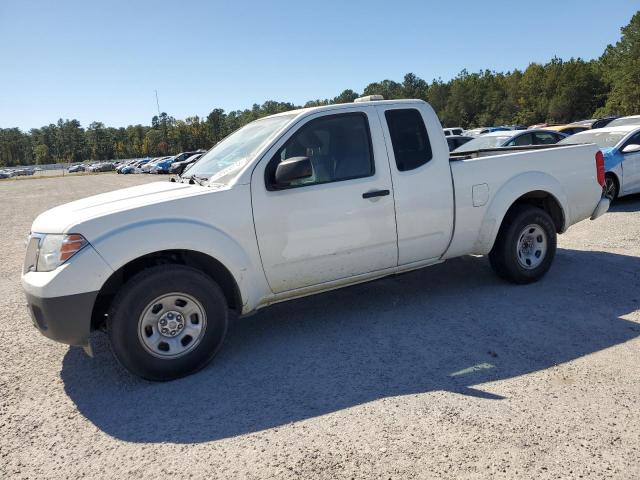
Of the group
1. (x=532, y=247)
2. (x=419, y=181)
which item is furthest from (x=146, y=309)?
(x=532, y=247)

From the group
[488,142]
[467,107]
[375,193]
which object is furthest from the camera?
[467,107]

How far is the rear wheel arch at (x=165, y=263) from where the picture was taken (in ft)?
12.8

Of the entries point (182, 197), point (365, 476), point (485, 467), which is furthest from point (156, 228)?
point (485, 467)

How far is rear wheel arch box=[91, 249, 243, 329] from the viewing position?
12.8ft

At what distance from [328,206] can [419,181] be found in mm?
1006

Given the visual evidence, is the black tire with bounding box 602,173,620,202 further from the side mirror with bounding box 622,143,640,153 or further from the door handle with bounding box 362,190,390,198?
the door handle with bounding box 362,190,390,198

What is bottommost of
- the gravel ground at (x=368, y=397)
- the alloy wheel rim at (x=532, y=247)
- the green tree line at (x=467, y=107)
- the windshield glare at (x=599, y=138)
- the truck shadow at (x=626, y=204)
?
the gravel ground at (x=368, y=397)

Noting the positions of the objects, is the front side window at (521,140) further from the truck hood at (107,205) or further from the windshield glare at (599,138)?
the truck hood at (107,205)

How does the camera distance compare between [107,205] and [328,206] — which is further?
[328,206]

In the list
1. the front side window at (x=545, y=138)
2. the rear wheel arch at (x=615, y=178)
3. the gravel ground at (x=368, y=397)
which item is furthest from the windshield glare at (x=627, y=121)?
the gravel ground at (x=368, y=397)

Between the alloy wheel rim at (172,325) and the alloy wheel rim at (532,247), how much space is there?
3492 mm

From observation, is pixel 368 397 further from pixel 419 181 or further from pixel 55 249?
pixel 55 249

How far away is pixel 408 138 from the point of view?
4.79m

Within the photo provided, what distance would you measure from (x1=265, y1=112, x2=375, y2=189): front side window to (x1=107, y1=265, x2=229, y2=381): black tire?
1135 mm
